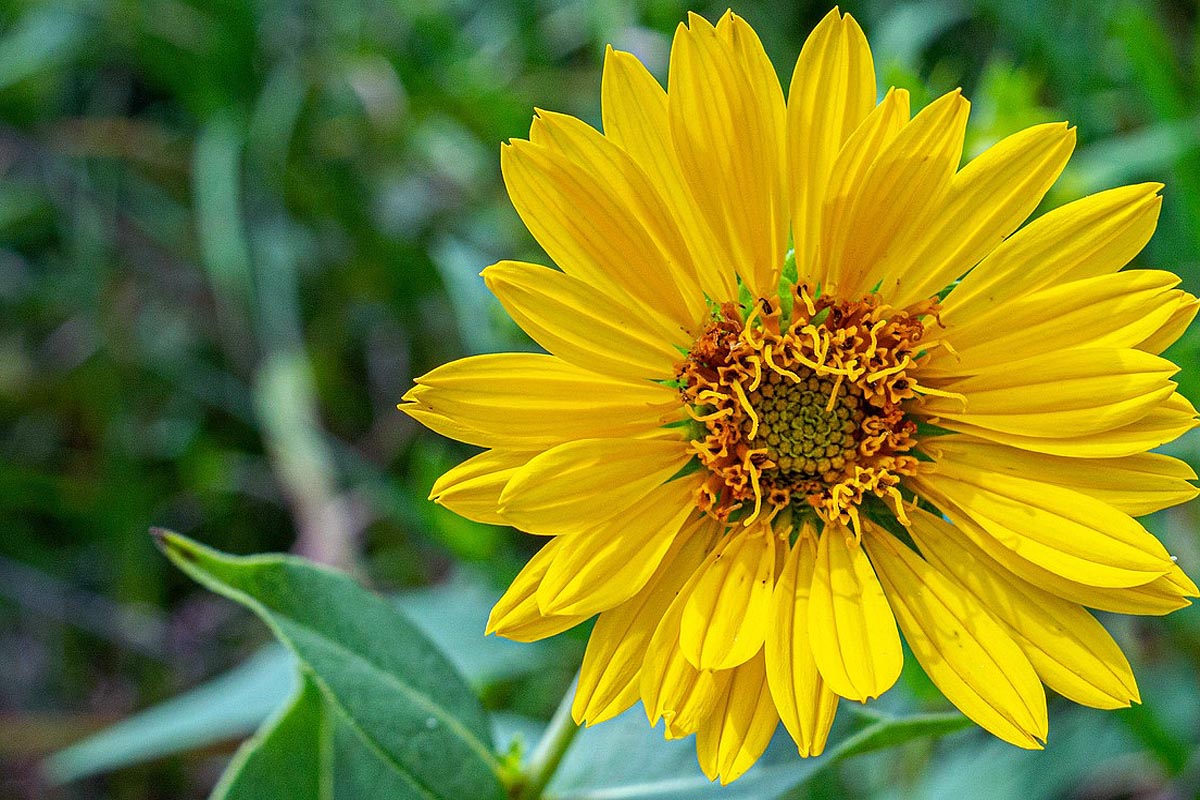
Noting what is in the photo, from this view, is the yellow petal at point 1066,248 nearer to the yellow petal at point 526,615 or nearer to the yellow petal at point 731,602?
the yellow petal at point 731,602

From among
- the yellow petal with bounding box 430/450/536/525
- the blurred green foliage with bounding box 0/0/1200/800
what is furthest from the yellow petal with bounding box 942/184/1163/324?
the blurred green foliage with bounding box 0/0/1200/800

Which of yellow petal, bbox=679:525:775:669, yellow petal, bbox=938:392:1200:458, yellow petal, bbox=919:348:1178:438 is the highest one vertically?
yellow petal, bbox=919:348:1178:438

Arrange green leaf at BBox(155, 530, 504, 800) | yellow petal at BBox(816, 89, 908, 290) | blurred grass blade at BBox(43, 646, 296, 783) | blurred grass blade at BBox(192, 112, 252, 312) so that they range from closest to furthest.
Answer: yellow petal at BBox(816, 89, 908, 290) → green leaf at BBox(155, 530, 504, 800) → blurred grass blade at BBox(43, 646, 296, 783) → blurred grass blade at BBox(192, 112, 252, 312)

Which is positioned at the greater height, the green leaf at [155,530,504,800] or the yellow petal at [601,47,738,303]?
the yellow petal at [601,47,738,303]

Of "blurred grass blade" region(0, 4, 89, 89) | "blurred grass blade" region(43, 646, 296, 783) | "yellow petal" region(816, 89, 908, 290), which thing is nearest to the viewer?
"yellow petal" region(816, 89, 908, 290)

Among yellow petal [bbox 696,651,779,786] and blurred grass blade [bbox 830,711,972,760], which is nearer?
yellow petal [bbox 696,651,779,786]

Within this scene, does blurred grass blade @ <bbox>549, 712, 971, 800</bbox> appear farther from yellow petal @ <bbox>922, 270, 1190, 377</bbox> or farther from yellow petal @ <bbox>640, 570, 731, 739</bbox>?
yellow petal @ <bbox>922, 270, 1190, 377</bbox>

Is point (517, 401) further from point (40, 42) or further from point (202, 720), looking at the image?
point (40, 42)
